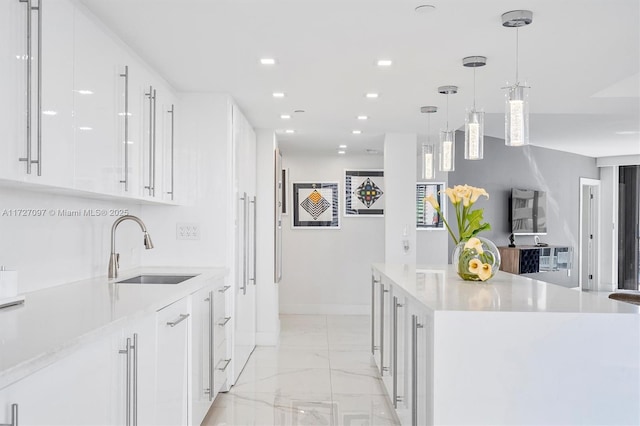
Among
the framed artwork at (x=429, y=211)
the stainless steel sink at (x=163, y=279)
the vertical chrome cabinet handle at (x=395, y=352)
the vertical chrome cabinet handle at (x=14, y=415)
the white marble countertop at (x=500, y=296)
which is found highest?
the framed artwork at (x=429, y=211)

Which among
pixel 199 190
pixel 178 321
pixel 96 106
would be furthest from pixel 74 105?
pixel 199 190

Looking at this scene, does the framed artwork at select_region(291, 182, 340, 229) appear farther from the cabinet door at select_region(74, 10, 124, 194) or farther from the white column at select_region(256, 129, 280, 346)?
the cabinet door at select_region(74, 10, 124, 194)

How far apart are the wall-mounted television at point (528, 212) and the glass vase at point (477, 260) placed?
5782 millimetres

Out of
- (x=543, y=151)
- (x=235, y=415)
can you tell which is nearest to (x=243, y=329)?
(x=235, y=415)

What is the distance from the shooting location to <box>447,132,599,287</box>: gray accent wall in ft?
27.9

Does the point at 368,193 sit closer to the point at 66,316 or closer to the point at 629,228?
the point at 629,228

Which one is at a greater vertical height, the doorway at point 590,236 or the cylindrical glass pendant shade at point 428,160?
the cylindrical glass pendant shade at point 428,160

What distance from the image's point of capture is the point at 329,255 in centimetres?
796

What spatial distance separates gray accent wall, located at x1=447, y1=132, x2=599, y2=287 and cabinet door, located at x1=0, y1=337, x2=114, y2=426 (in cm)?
665

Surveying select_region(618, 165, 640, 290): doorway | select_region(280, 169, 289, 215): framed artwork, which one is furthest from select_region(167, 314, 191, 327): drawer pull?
select_region(618, 165, 640, 290): doorway

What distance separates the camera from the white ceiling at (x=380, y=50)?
8.55 feet

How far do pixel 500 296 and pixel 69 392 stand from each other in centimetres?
187

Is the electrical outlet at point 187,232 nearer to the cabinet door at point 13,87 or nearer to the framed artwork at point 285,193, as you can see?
the cabinet door at point 13,87

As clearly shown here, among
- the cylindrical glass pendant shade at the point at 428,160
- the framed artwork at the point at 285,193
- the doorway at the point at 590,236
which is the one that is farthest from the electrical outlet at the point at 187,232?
the doorway at the point at 590,236
